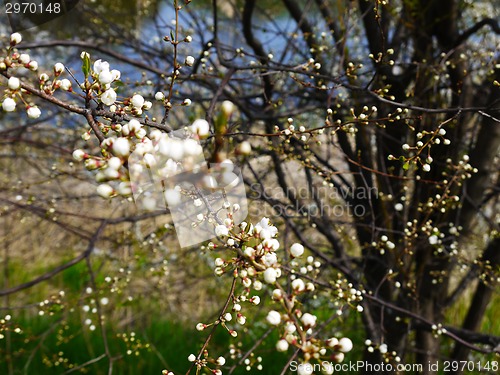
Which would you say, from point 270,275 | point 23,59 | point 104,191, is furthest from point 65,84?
point 270,275

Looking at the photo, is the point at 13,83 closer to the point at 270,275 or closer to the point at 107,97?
the point at 107,97

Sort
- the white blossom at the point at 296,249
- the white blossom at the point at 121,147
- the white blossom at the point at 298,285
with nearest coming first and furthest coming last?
the white blossom at the point at 121,147, the white blossom at the point at 298,285, the white blossom at the point at 296,249

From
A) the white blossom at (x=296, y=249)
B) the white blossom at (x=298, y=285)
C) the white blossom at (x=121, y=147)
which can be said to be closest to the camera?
the white blossom at (x=121, y=147)

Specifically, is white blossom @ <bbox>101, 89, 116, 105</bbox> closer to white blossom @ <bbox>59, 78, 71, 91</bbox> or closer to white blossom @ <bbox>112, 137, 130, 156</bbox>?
white blossom @ <bbox>59, 78, 71, 91</bbox>

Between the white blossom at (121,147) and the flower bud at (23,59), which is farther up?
the flower bud at (23,59)

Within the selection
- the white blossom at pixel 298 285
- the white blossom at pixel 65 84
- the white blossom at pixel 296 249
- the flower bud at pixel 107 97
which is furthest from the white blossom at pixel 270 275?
the white blossom at pixel 65 84

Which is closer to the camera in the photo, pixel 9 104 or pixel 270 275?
pixel 270 275

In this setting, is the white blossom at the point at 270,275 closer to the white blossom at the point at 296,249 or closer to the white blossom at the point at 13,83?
the white blossom at the point at 296,249

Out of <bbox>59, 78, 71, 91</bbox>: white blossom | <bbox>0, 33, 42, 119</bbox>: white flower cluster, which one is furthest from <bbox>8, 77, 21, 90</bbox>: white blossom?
<bbox>59, 78, 71, 91</bbox>: white blossom

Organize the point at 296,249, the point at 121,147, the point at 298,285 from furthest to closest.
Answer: the point at 296,249, the point at 298,285, the point at 121,147

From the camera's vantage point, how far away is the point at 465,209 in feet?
8.35

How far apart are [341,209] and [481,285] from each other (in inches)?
44.0

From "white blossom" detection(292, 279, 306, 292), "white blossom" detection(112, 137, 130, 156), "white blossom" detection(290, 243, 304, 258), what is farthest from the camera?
"white blossom" detection(290, 243, 304, 258)

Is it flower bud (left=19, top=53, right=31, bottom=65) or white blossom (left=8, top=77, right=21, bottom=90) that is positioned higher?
flower bud (left=19, top=53, right=31, bottom=65)
